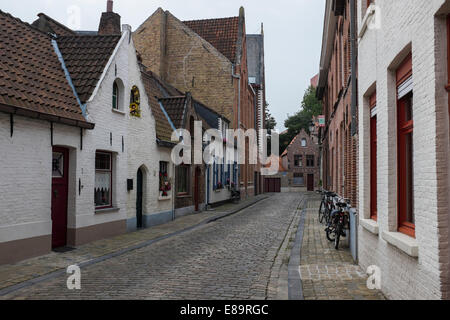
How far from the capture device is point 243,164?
111 feet

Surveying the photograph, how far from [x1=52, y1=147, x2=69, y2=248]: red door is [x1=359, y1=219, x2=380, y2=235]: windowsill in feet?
22.7

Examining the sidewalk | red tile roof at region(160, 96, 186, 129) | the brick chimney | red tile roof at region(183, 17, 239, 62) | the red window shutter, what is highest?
red tile roof at region(183, 17, 239, 62)

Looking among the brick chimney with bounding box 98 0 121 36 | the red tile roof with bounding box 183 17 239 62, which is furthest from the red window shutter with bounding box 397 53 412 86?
the red tile roof with bounding box 183 17 239 62

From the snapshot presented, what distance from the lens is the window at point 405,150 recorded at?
17.1 feet

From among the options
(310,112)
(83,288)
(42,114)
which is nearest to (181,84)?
(42,114)

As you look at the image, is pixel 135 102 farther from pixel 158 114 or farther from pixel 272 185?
pixel 272 185

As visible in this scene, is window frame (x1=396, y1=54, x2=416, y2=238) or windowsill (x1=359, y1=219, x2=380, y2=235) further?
windowsill (x1=359, y1=219, x2=380, y2=235)

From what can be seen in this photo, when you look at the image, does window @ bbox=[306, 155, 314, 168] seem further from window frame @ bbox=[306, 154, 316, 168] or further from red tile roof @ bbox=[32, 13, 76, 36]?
red tile roof @ bbox=[32, 13, 76, 36]

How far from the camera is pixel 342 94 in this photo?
42.1ft

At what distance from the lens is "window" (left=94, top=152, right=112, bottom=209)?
1161 cm

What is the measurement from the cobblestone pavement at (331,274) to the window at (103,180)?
5695 millimetres

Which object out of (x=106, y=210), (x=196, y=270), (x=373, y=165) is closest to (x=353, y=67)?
(x=373, y=165)

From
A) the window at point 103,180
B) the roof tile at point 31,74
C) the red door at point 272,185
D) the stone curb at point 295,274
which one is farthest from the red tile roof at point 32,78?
the red door at point 272,185
